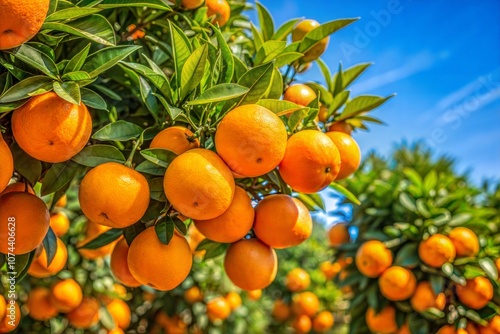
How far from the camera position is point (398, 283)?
65.7 inches

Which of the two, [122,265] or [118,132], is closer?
[118,132]

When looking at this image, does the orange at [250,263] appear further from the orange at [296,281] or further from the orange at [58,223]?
the orange at [296,281]

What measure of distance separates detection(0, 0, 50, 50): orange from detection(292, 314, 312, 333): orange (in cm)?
297

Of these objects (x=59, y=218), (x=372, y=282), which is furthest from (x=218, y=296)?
(x=59, y=218)

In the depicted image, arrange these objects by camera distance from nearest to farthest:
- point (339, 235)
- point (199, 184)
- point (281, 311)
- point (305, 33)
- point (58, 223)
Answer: point (199, 184)
point (305, 33)
point (58, 223)
point (339, 235)
point (281, 311)

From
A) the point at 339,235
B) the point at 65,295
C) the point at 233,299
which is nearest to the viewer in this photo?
the point at 65,295

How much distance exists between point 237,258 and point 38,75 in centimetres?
56

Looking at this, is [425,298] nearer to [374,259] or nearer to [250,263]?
[374,259]

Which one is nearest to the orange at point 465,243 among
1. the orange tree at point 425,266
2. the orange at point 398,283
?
the orange tree at point 425,266

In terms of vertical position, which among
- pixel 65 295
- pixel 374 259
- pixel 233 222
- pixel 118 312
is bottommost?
pixel 118 312

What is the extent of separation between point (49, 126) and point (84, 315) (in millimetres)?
1152

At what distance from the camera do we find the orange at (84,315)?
5.34ft

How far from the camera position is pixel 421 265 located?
1.73 metres

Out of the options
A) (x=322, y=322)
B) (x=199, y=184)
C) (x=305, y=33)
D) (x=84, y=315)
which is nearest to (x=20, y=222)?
(x=199, y=184)
